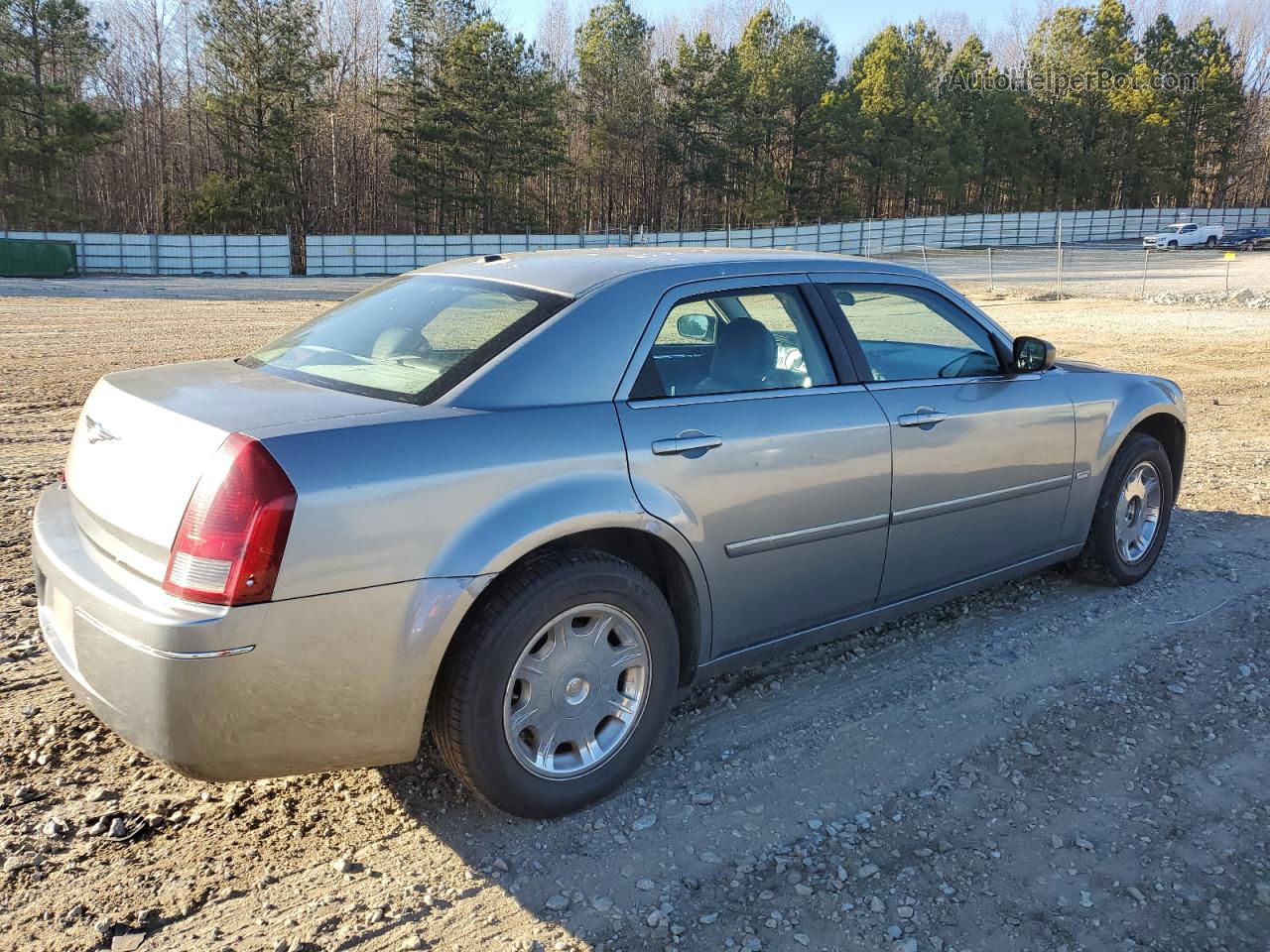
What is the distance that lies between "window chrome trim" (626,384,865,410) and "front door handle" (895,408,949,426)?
0.20 metres

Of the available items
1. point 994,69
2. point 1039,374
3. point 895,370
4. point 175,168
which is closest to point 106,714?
point 895,370

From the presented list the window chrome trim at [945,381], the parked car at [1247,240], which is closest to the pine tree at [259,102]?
the window chrome trim at [945,381]

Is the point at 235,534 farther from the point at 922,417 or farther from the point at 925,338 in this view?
the point at 925,338

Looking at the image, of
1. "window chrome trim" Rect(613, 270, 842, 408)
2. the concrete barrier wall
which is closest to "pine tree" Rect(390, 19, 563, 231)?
the concrete barrier wall

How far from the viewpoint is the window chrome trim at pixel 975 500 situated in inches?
151

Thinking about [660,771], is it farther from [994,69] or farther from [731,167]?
[994,69]

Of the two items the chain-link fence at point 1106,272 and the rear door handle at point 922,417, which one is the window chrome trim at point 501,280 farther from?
the chain-link fence at point 1106,272

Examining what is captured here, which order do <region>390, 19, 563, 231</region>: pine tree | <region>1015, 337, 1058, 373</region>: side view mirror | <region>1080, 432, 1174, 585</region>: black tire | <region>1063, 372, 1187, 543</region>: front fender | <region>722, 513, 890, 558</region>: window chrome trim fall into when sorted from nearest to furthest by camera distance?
<region>722, 513, 890, 558</region>: window chrome trim < <region>1015, 337, 1058, 373</region>: side view mirror < <region>1063, 372, 1187, 543</region>: front fender < <region>1080, 432, 1174, 585</region>: black tire < <region>390, 19, 563, 231</region>: pine tree

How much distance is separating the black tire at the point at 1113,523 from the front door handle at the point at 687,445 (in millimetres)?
2604

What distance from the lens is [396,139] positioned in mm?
53531

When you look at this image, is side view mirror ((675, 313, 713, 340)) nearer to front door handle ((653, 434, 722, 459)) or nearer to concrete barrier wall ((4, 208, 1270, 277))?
front door handle ((653, 434, 722, 459))

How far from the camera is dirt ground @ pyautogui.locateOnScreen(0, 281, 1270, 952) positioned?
8.53ft

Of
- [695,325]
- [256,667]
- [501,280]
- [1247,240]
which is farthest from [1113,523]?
[1247,240]

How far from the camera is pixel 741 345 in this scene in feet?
11.9
